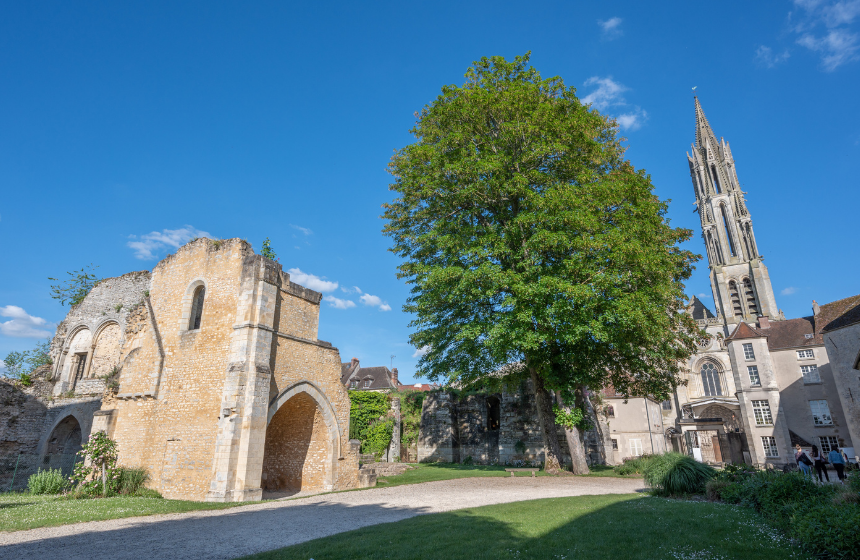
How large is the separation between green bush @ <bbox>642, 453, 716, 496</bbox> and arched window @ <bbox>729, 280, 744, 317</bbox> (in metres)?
54.6

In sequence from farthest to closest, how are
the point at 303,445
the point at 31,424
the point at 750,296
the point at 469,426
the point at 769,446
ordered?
the point at 750,296
the point at 769,446
the point at 469,426
the point at 31,424
the point at 303,445

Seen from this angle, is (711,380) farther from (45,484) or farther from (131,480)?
(45,484)

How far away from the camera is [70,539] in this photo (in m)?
6.86

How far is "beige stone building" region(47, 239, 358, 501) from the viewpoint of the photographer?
12.0m

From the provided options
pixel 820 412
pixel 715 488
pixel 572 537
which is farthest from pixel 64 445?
pixel 820 412

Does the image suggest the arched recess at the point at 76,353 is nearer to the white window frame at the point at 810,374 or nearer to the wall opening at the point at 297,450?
the wall opening at the point at 297,450

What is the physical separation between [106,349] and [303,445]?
37.3 feet

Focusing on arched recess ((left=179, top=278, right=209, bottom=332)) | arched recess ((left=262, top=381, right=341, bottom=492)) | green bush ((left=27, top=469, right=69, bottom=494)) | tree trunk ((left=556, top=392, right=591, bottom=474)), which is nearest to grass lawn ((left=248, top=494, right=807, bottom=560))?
arched recess ((left=262, top=381, right=341, bottom=492))

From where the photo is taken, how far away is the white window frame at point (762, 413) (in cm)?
2988

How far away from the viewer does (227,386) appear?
1210 cm

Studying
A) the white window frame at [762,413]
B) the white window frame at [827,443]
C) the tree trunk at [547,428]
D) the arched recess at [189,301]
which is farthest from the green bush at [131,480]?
the white window frame at [827,443]

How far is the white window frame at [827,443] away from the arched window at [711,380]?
1280 centimetres

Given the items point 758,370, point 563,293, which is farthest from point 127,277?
point 758,370

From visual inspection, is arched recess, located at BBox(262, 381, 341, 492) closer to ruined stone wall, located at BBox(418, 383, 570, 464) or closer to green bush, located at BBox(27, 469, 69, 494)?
green bush, located at BBox(27, 469, 69, 494)
